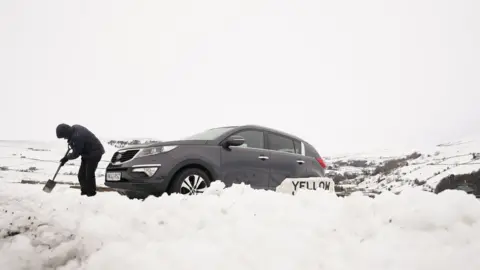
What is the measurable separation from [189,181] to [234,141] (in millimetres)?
999

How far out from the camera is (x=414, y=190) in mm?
2869

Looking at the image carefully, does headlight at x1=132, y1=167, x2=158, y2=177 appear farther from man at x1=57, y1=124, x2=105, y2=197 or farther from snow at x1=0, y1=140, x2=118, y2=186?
snow at x1=0, y1=140, x2=118, y2=186

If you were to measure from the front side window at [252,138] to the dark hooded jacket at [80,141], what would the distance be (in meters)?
3.11

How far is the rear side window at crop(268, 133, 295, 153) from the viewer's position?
21.7 ft

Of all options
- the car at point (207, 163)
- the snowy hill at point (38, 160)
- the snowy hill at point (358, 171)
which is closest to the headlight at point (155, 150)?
the car at point (207, 163)

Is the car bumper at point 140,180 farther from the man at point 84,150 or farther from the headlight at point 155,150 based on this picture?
the man at point 84,150

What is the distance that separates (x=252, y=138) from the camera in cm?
635

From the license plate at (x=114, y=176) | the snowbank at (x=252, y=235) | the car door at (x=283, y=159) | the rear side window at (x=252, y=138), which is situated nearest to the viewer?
the snowbank at (x=252, y=235)

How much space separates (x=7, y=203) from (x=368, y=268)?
2929 millimetres

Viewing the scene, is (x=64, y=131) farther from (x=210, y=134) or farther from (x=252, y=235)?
(x=252, y=235)

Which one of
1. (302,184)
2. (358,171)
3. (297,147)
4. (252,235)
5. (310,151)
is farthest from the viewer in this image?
(358,171)

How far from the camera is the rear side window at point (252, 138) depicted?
245 inches

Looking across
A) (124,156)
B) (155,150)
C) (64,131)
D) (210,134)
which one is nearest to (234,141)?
(210,134)

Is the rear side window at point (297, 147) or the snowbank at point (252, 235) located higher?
the rear side window at point (297, 147)
